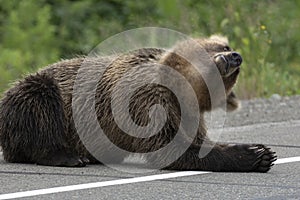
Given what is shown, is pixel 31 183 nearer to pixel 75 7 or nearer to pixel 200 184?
pixel 200 184

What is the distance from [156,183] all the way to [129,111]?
2.77 feet

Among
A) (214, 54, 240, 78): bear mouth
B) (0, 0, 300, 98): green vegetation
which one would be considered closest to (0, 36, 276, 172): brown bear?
(214, 54, 240, 78): bear mouth

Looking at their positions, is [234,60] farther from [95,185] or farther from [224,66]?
[95,185]

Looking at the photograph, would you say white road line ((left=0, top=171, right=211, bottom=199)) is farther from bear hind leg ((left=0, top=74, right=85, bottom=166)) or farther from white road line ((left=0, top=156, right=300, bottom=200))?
bear hind leg ((left=0, top=74, right=85, bottom=166))

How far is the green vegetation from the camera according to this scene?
1298 centimetres

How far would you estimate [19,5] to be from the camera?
1691 centimetres

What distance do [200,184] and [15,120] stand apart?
67.9 inches

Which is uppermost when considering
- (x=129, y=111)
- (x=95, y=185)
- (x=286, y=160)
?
(x=129, y=111)

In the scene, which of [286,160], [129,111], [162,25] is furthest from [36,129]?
[162,25]

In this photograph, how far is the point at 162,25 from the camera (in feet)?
48.5

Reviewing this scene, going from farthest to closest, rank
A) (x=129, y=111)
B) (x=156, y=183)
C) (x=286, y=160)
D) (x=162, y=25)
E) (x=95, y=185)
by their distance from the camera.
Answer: (x=162, y=25) < (x=286, y=160) < (x=129, y=111) < (x=156, y=183) < (x=95, y=185)

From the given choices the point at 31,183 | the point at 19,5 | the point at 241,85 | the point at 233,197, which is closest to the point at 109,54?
the point at 31,183

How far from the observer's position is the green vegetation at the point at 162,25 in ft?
42.6

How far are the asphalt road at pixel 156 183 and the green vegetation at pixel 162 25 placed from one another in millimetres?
5101
